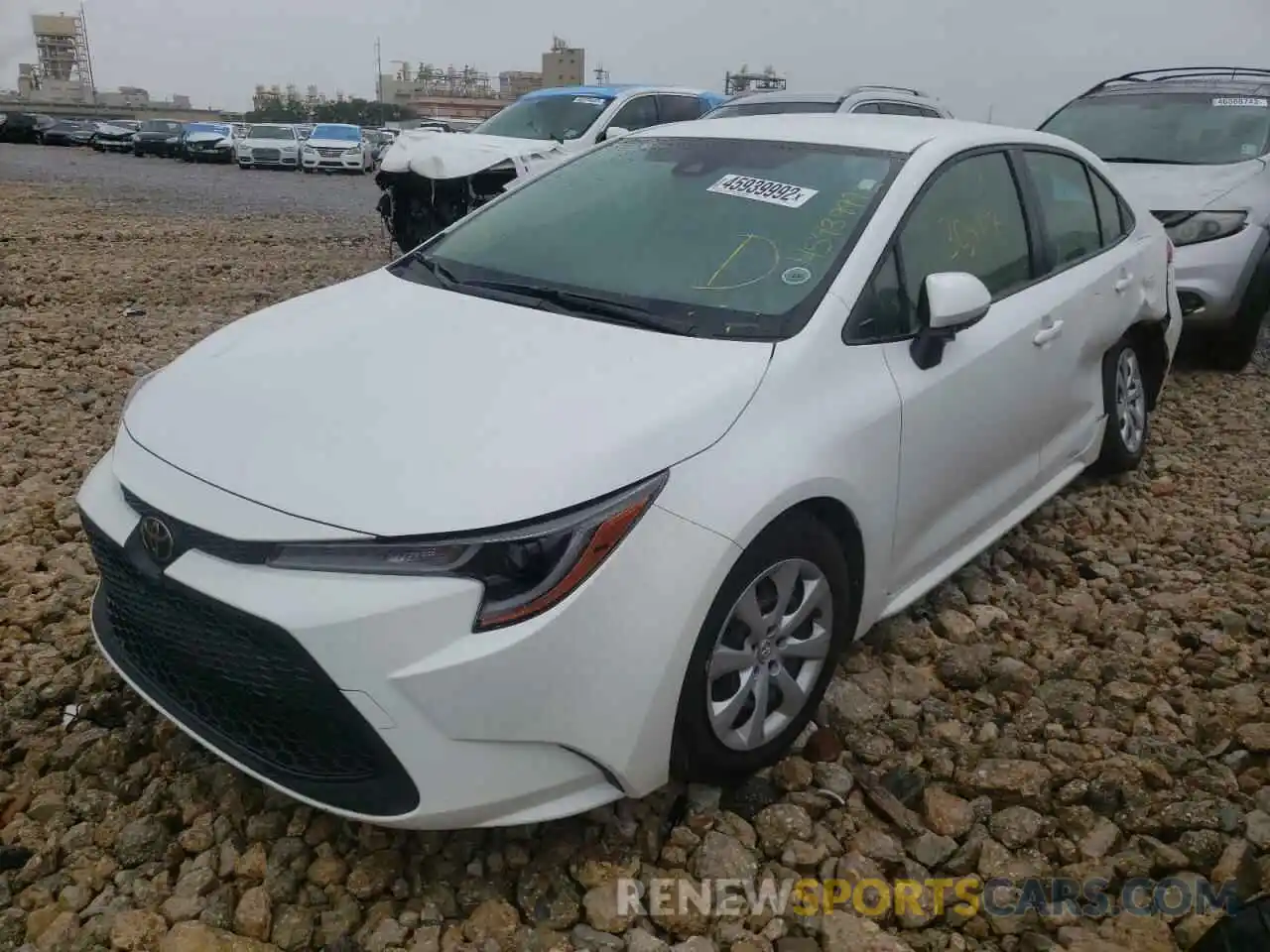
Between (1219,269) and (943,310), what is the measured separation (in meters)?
4.14

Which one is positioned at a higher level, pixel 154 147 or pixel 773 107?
pixel 773 107

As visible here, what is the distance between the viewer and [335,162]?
85.9 ft

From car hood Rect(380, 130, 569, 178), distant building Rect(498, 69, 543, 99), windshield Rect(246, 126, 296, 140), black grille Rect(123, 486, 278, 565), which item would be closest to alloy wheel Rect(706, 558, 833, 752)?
black grille Rect(123, 486, 278, 565)

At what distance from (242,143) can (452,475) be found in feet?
95.6

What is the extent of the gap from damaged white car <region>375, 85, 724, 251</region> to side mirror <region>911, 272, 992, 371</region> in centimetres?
503

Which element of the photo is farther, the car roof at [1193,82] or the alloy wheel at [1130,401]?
the car roof at [1193,82]

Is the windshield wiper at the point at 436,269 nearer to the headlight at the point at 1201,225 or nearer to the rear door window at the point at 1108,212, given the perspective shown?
the rear door window at the point at 1108,212

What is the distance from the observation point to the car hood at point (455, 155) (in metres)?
8.30

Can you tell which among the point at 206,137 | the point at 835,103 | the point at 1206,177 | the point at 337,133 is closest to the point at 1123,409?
the point at 1206,177

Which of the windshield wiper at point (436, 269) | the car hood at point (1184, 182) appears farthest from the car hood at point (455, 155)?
the windshield wiper at point (436, 269)

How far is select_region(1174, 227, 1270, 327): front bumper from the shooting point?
5.82 m

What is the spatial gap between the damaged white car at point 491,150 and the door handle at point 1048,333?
4.58 meters

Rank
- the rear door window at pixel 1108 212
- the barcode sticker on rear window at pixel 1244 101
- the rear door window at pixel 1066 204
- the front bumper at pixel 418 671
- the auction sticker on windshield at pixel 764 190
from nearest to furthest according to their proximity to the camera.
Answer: the front bumper at pixel 418 671
the auction sticker on windshield at pixel 764 190
the rear door window at pixel 1066 204
the rear door window at pixel 1108 212
the barcode sticker on rear window at pixel 1244 101

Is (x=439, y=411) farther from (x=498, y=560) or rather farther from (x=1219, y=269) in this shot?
(x=1219, y=269)
